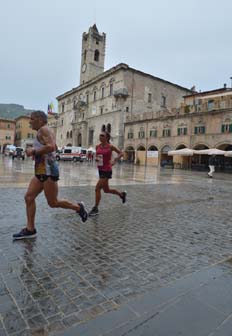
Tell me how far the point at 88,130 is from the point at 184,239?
5077 centimetres

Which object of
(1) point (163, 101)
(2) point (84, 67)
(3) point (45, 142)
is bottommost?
(3) point (45, 142)

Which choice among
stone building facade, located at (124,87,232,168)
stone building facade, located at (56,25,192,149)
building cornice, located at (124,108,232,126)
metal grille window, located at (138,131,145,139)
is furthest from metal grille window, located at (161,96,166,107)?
metal grille window, located at (138,131,145,139)

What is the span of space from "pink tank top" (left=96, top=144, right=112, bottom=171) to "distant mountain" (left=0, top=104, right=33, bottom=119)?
11984 cm

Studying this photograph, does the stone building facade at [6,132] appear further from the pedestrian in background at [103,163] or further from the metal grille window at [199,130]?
the pedestrian in background at [103,163]

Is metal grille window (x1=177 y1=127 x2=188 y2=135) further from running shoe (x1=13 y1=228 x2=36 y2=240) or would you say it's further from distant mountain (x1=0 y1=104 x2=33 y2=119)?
distant mountain (x1=0 y1=104 x2=33 y2=119)

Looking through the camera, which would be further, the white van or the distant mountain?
the distant mountain

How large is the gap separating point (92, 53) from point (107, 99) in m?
18.4

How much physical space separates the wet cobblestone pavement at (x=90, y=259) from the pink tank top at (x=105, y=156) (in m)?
1.08

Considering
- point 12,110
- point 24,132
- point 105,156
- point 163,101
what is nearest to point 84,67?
point 163,101

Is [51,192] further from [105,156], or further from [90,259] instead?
[105,156]

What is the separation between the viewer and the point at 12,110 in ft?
403

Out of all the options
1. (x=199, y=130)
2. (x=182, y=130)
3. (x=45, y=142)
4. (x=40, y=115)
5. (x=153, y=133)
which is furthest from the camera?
(x=153, y=133)

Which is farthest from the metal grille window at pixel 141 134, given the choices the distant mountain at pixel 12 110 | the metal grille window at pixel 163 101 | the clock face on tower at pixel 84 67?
the distant mountain at pixel 12 110

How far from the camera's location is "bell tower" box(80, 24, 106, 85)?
57219mm
